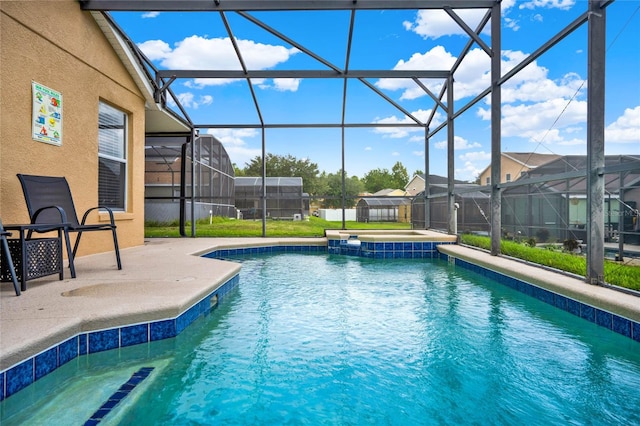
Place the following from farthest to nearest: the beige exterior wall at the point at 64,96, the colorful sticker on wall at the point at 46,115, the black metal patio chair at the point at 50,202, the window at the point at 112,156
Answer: the window at the point at 112,156 → the colorful sticker on wall at the point at 46,115 → the beige exterior wall at the point at 64,96 → the black metal patio chair at the point at 50,202

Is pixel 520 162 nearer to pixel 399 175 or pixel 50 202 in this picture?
pixel 50 202

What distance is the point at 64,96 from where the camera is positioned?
173 inches

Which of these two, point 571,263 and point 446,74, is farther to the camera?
point 446,74

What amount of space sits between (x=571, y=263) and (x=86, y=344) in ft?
15.3

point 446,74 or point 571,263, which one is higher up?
point 446,74

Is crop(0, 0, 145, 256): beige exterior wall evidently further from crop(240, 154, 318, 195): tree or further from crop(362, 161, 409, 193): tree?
crop(362, 161, 409, 193): tree

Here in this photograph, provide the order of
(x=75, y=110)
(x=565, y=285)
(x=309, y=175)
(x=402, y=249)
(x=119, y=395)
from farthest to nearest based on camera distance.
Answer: (x=309, y=175) < (x=402, y=249) < (x=75, y=110) < (x=565, y=285) < (x=119, y=395)

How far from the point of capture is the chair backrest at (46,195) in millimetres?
3265

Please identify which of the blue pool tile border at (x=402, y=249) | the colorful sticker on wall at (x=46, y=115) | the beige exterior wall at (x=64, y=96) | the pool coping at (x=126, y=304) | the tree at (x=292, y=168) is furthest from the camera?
the tree at (x=292, y=168)

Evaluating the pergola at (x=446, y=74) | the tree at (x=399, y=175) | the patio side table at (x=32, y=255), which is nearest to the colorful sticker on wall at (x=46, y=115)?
the pergola at (x=446, y=74)

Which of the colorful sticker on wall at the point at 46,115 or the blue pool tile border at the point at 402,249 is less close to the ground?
the colorful sticker on wall at the point at 46,115

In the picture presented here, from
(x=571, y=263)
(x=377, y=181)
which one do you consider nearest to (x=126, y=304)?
(x=571, y=263)

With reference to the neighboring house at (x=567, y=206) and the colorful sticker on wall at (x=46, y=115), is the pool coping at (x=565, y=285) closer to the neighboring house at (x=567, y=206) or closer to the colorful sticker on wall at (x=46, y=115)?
the neighboring house at (x=567, y=206)

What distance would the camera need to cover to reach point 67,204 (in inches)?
147
